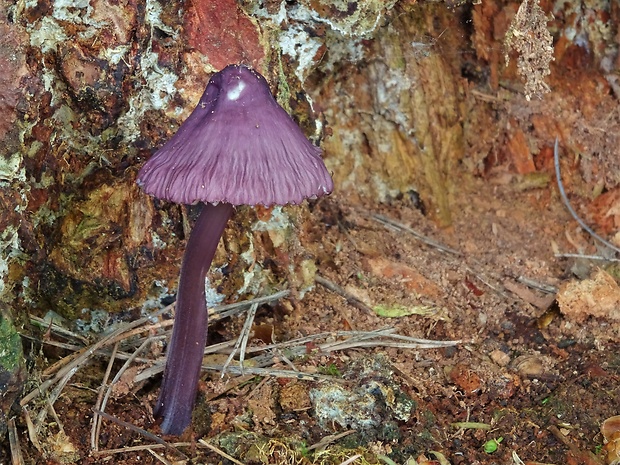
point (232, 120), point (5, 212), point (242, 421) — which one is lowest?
point (242, 421)

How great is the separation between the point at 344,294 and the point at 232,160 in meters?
1.17

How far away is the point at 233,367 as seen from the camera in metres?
2.51

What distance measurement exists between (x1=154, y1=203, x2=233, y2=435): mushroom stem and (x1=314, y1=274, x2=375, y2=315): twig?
82cm

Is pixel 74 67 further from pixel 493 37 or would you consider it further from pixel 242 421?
pixel 493 37

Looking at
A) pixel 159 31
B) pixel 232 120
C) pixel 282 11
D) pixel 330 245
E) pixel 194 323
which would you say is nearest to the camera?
pixel 232 120

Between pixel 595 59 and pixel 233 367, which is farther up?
pixel 595 59

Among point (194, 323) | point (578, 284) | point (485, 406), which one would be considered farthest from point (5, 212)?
point (578, 284)

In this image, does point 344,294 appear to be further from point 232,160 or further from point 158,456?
point 232,160

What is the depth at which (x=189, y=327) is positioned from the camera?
2195mm

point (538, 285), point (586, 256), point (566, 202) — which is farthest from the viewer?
point (566, 202)

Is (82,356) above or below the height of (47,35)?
below

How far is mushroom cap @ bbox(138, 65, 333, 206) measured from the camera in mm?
1873

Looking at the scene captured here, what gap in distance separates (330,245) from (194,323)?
3.53 ft

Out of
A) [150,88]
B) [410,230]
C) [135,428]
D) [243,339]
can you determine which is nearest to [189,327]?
[135,428]
